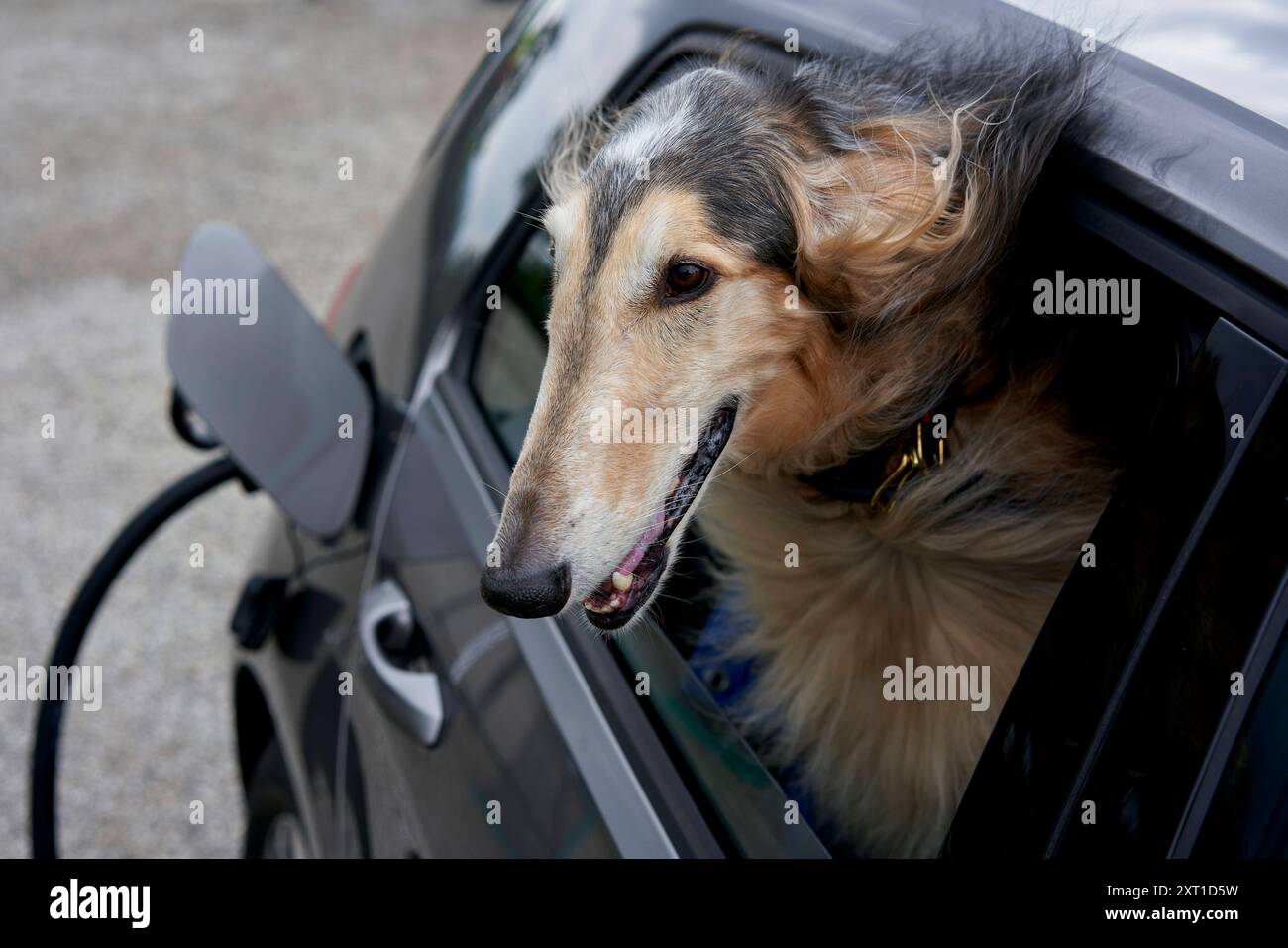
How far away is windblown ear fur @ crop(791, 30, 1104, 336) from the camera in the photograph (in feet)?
5.16

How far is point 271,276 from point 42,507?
355cm

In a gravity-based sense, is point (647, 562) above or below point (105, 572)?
above

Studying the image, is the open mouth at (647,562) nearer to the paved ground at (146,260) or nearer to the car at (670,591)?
the car at (670,591)

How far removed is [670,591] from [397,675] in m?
0.48

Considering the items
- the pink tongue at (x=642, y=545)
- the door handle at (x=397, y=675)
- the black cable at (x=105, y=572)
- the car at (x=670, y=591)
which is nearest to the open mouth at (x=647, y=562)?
the pink tongue at (x=642, y=545)

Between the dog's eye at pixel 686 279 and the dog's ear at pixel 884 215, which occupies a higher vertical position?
the dog's ear at pixel 884 215

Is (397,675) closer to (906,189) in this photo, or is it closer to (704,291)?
(704,291)

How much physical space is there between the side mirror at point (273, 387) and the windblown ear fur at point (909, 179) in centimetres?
112

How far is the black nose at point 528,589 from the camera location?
1519 millimetres

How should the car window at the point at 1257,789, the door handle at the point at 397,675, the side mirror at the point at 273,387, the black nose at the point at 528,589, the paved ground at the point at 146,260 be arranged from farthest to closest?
the paved ground at the point at 146,260 → the side mirror at the point at 273,387 → the door handle at the point at 397,675 → the black nose at the point at 528,589 → the car window at the point at 1257,789

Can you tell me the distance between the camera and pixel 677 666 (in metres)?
1.77

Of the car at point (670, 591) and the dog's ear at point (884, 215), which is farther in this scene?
the dog's ear at point (884, 215)

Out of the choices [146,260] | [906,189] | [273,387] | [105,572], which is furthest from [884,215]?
[146,260]
